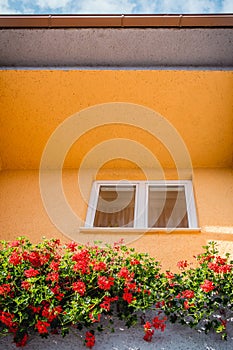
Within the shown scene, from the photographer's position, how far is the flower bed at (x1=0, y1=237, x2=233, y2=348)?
335cm

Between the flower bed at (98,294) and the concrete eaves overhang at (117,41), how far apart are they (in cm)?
297

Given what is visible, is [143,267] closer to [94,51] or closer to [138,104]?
A: [138,104]

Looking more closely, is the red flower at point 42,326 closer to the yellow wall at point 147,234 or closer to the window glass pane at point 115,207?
the yellow wall at point 147,234

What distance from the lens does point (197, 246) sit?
4.78 metres

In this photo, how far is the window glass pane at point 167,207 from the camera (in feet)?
18.0

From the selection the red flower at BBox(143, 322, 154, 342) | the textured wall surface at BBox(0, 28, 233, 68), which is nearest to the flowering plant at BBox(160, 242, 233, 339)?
the red flower at BBox(143, 322, 154, 342)

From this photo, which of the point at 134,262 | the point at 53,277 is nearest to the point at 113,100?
the point at 134,262

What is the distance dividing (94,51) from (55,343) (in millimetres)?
3802

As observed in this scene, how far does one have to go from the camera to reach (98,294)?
354 centimetres

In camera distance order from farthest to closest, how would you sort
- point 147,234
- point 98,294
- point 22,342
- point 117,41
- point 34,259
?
1. point 117,41
2. point 147,234
3. point 34,259
4. point 98,294
5. point 22,342

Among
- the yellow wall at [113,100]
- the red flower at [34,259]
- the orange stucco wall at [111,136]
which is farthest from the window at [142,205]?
the red flower at [34,259]

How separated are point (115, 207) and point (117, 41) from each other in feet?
7.28

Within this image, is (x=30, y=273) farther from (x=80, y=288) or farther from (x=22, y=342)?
(x=22, y=342)

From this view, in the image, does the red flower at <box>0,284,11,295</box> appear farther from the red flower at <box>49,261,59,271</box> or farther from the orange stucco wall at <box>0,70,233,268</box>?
the orange stucco wall at <box>0,70,233,268</box>
